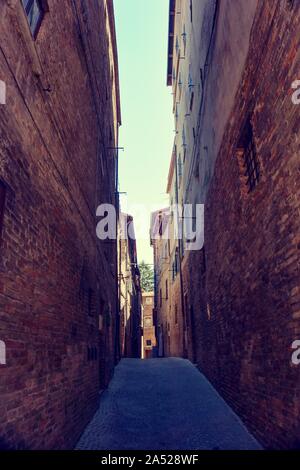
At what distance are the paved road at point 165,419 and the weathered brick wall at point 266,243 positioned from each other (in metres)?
0.38

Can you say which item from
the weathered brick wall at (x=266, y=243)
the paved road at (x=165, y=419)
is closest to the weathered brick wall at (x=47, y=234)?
the paved road at (x=165, y=419)

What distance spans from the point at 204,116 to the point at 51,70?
227 inches

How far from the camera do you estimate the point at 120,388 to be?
9539 mm

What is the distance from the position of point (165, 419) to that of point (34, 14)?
6.83m

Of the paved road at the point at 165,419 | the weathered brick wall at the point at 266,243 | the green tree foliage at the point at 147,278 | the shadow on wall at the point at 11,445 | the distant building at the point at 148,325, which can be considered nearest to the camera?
the shadow on wall at the point at 11,445

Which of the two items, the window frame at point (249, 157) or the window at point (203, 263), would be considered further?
the window at point (203, 263)

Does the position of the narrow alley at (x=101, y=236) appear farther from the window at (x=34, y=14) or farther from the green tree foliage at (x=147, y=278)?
the green tree foliage at (x=147, y=278)

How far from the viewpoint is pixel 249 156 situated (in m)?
5.62

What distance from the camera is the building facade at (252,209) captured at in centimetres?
383

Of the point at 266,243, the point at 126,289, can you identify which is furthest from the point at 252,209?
the point at 126,289

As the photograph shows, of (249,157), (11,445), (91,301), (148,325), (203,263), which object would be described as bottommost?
(148,325)

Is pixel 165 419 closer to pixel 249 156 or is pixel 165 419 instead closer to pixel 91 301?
pixel 91 301
